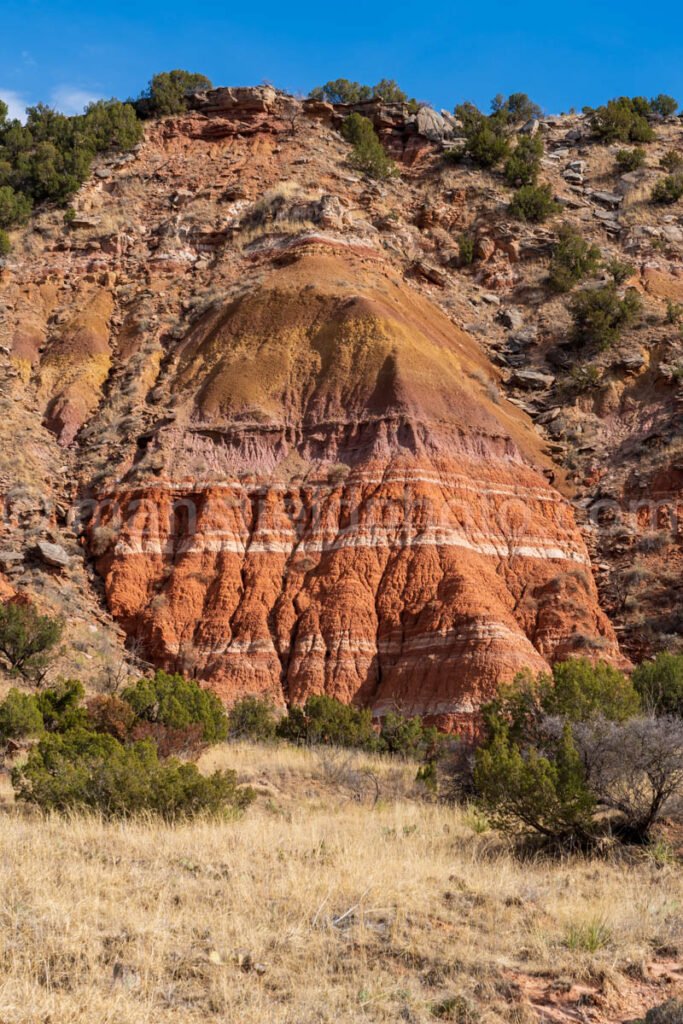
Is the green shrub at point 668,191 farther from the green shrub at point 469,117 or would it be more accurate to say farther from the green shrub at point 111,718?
the green shrub at point 111,718

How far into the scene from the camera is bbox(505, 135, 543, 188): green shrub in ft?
168

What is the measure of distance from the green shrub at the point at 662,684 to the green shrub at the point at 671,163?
41.6 metres

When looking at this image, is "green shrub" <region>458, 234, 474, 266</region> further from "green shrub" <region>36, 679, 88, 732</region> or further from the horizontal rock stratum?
"green shrub" <region>36, 679, 88, 732</region>

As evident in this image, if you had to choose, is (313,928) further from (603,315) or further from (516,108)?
(516,108)

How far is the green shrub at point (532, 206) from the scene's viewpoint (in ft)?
158

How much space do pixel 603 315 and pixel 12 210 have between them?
2883cm

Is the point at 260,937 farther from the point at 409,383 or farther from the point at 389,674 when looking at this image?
the point at 409,383

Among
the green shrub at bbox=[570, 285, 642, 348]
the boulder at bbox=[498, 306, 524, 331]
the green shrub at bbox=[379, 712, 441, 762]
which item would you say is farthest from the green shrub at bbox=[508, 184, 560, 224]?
the green shrub at bbox=[379, 712, 441, 762]

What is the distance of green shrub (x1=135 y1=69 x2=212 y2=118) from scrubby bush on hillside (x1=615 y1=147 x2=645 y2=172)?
994 inches

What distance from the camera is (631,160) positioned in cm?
5378

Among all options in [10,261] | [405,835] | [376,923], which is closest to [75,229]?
[10,261]

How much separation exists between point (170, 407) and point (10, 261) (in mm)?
14919

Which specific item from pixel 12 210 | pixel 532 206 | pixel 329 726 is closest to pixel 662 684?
pixel 329 726

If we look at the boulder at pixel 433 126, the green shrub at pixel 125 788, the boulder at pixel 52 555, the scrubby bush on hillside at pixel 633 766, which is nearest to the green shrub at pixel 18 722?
A: the green shrub at pixel 125 788
